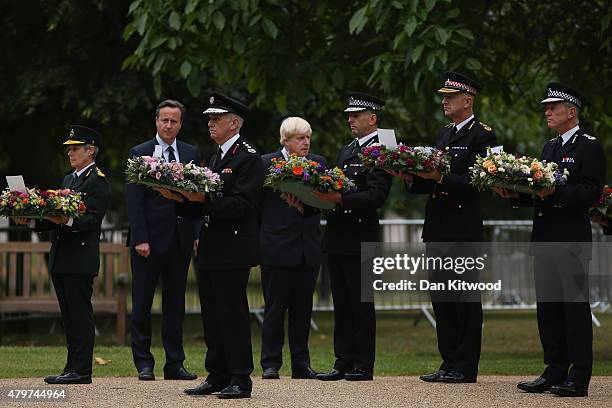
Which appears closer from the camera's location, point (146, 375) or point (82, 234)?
point (82, 234)

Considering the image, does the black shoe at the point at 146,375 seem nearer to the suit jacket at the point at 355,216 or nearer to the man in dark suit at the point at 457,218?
the suit jacket at the point at 355,216

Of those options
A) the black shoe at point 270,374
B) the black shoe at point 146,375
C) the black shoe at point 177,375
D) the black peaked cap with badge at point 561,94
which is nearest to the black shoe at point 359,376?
the black shoe at point 270,374

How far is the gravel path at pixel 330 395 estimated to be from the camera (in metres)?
9.29

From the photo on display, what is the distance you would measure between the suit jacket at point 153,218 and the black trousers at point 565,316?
3.11 metres

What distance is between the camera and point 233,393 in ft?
31.2

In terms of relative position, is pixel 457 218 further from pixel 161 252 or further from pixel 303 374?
pixel 161 252

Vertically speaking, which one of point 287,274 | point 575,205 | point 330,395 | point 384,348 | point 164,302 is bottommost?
point 384,348

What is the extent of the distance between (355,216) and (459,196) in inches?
34.0

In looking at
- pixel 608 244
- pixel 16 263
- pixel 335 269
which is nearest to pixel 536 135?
pixel 608 244

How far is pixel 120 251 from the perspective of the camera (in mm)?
16594

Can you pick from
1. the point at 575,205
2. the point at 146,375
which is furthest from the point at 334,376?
the point at 575,205

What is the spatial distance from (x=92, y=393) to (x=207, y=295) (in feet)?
3.95

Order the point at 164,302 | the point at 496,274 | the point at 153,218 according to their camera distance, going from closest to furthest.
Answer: the point at 153,218 < the point at 164,302 < the point at 496,274

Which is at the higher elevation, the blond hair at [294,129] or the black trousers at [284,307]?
the blond hair at [294,129]
